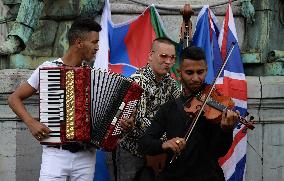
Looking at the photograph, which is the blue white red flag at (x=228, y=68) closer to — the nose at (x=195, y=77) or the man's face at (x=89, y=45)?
the man's face at (x=89, y=45)

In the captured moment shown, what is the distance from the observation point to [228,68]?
7.51 meters

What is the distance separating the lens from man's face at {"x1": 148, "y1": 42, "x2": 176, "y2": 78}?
6027mm

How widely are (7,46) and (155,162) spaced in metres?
2.44

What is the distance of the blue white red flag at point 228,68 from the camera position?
7320mm

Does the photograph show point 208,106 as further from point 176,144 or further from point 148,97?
point 148,97

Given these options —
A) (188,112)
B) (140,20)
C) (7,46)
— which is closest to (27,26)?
(7,46)

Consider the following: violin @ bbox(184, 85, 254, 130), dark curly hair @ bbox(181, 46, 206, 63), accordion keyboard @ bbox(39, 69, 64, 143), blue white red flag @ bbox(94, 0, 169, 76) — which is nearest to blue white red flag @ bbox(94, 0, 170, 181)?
blue white red flag @ bbox(94, 0, 169, 76)

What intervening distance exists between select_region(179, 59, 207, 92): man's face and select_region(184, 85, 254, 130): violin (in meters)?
0.07

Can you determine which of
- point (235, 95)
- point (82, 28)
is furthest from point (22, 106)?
point (235, 95)

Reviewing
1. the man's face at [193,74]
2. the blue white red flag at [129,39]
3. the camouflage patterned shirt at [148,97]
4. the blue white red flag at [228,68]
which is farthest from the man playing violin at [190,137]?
the blue white red flag at [129,39]

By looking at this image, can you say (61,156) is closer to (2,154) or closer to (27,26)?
(2,154)

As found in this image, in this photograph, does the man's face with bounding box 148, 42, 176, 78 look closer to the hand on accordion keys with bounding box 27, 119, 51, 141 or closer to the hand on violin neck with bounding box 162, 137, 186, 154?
the hand on accordion keys with bounding box 27, 119, 51, 141

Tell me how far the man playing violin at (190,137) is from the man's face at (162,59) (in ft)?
2.23

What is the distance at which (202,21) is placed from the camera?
765 centimetres
